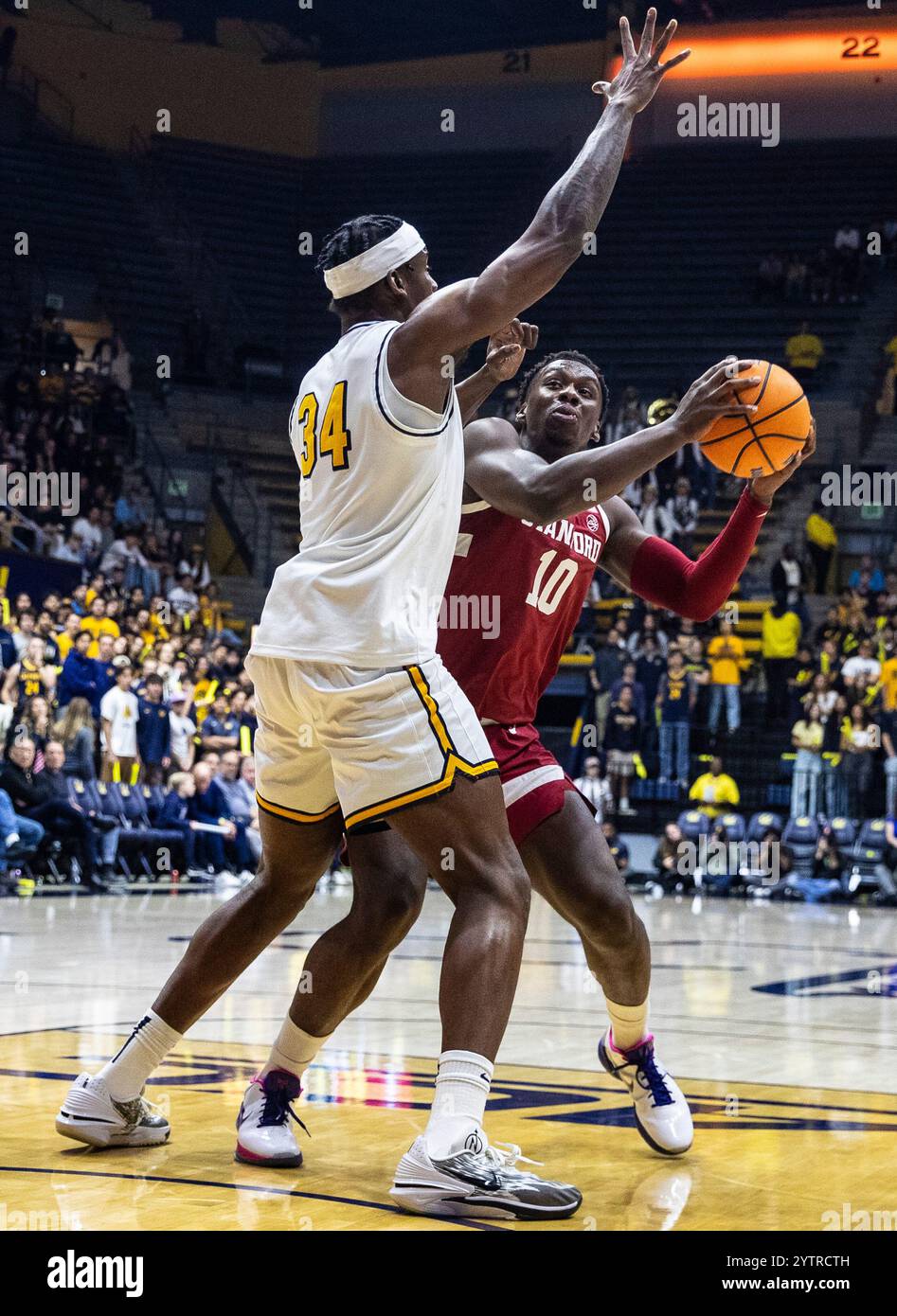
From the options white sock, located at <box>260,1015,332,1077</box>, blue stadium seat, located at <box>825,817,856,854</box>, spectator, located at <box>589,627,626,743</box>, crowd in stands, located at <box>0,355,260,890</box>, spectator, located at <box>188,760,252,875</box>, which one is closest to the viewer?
white sock, located at <box>260,1015,332,1077</box>

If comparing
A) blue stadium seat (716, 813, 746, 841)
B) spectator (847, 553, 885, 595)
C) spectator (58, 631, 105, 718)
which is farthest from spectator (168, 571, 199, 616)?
spectator (847, 553, 885, 595)

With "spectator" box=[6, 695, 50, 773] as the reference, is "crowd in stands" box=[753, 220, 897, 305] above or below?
above

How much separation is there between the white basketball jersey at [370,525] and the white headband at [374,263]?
0.13m

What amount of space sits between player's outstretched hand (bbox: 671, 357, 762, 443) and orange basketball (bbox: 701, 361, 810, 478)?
0.61 feet

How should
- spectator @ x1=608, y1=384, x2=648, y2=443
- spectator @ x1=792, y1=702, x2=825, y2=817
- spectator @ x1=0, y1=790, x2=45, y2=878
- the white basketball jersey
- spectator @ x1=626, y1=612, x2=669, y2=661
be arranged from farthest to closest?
spectator @ x1=608, y1=384, x2=648, y2=443
spectator @ x1=626, y1=612, x2=669, y2=661
spectator @ x1=792, y1=702, x2=825, y2=817
spectator @ x1=0, y1=790, x2=45, y2=878
the white basketball jersey

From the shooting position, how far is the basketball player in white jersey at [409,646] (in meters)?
3.43

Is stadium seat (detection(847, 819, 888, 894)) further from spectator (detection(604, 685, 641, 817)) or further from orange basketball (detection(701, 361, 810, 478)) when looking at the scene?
orange basketball (detection(701, 361, 810, 478))

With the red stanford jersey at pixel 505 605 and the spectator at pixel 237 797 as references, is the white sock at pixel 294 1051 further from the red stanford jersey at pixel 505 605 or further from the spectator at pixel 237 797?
the spectator at pixel 237 797

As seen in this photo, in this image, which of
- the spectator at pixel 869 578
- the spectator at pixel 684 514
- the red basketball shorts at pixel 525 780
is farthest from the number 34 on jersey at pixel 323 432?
the spectator at pixel 684 514

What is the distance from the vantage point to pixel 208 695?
1683 cm

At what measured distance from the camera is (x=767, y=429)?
4129mm

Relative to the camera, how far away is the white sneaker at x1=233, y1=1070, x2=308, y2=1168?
3785 mm
